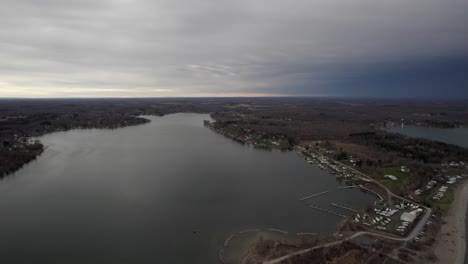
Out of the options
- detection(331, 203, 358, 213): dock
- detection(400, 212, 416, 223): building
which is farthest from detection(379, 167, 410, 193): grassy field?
detection(331, 203, 358, 213): dock

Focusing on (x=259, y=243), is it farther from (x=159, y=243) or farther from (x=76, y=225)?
(x=76, y=225)

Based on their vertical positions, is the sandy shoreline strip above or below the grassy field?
below

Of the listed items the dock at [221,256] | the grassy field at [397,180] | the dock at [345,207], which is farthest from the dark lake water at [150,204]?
the grassy field at [397,180]

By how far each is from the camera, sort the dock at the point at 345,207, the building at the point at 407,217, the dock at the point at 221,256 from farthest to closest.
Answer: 1. the dock at the point at 345,207
2. the building at the point at 407,217
3. the dock at the point at 221,256

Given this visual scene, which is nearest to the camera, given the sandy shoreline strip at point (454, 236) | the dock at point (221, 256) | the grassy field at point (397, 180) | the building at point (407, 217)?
the dock at point (221, 256)

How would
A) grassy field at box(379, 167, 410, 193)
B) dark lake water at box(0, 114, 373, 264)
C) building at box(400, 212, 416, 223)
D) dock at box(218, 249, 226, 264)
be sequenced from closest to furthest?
dock at box(218, 249, 226, 264) → dark lake water at box(0, 114, 373, 264) → building at box(400, 212, 416, 223) → grassy field at box(379, 167, 410, 193)

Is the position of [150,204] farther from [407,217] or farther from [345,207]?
[407,217]

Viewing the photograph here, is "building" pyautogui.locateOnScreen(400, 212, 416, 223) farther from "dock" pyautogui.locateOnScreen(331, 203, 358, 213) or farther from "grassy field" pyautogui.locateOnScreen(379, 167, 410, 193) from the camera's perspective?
"grassy field" pyautogui.locateOnScreen(379, 167, 410, 193)

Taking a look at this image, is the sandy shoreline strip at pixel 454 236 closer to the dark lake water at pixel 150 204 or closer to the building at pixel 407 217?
the building at pixel 407 217
